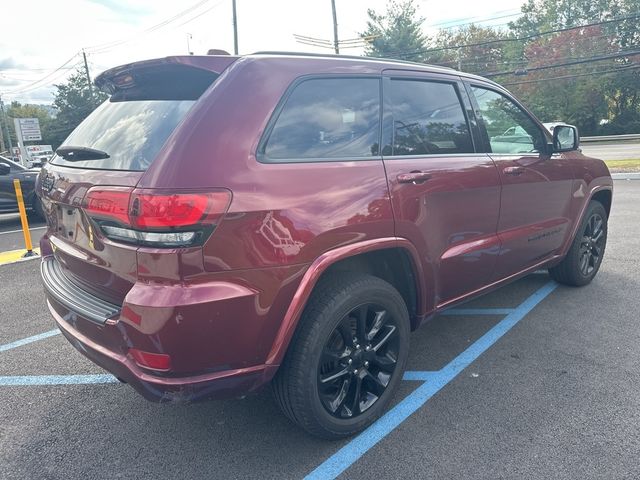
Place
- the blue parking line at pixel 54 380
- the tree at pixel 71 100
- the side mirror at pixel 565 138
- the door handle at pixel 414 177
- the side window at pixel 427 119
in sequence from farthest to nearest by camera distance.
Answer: the tree at pixel 71 100
the side mirror at pixel 565 138
the blue parking line at pixel 54 380
the side window at pixel 427 119
the door handle at pixel 414 177

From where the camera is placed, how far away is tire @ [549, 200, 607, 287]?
450 cm

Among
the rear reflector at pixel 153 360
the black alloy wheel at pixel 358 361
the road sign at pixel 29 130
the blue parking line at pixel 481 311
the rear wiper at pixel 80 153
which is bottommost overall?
the blue parking line at pixel 481 311

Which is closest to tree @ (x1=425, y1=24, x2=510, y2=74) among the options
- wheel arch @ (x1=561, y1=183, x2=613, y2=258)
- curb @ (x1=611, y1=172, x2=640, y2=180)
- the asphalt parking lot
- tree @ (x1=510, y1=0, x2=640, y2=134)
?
tree @ (x1=510, y1=0, x2=640, y2=134)

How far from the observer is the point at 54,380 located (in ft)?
10.7

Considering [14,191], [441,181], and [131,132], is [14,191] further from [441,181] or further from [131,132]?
[441,181]

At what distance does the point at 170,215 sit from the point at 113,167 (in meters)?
0.54

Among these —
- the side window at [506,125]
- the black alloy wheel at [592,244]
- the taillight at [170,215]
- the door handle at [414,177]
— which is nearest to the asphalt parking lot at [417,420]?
the black alloy wheel at [592,244]

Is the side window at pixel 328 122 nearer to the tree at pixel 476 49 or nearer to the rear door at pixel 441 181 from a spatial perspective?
the rear door at pixel 441 181

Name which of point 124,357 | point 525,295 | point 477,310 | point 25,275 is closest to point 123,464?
point 124,357

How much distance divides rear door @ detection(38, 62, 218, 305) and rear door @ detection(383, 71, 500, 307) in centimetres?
111

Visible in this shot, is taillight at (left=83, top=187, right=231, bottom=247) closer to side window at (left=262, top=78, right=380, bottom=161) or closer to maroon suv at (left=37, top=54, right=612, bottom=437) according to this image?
maroon suv at (left=37, top=54, right=612, bottom=437)

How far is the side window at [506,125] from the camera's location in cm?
348

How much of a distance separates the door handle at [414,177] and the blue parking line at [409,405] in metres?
1.28

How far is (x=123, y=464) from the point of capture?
239 cm
